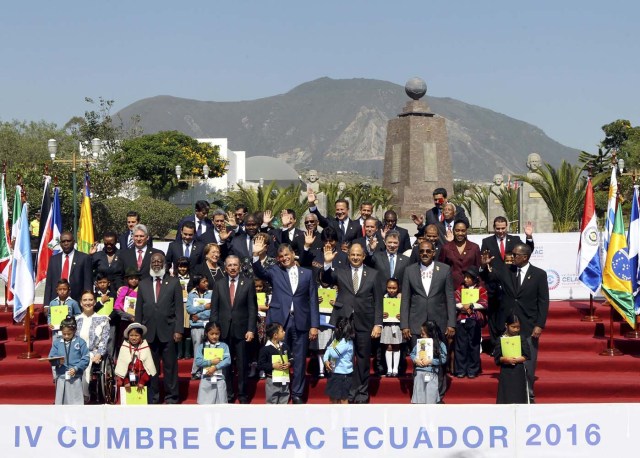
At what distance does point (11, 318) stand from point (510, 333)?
7.86 m

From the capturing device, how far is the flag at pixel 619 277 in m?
12.9

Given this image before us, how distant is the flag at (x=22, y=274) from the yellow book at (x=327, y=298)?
4.19 metres

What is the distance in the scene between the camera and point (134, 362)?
10414 mm

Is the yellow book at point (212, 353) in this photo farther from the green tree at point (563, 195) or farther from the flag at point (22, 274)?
the green tree at point (563, 195)

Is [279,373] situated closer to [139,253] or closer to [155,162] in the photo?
[139,253]

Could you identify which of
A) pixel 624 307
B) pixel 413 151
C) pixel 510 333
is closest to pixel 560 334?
pixel 624 307

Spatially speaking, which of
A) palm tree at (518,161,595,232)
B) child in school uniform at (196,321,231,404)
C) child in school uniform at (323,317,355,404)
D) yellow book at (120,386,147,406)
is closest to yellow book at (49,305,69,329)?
yellow book at (120,386,147,406)

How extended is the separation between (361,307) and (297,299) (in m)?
0.73

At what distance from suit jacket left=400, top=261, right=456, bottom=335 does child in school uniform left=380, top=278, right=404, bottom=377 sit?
0.43m

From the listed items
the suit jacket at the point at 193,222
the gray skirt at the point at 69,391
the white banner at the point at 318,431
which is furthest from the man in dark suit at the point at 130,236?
the white banner at the point at 318,431

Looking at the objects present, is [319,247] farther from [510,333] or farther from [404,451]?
[404,451]

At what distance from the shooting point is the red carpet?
1145 cm

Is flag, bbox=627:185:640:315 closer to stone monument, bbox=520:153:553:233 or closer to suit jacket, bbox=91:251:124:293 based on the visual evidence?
suit jacket, bbox=91:251:124:293

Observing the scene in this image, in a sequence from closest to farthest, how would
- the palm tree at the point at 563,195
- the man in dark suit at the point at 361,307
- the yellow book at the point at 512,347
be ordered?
1. the yellow book at the point at 512,347
2. the man in dark suit at the point at 361,307
3. the palm tree at the point at 563,195
